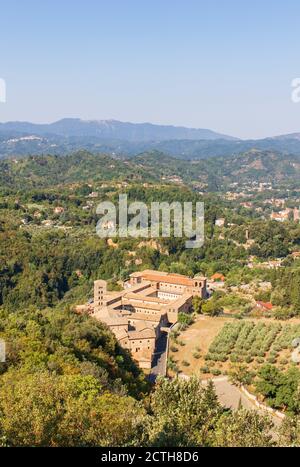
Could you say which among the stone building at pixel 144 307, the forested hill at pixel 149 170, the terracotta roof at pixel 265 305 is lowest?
the terracotta roof at pixel 265 305

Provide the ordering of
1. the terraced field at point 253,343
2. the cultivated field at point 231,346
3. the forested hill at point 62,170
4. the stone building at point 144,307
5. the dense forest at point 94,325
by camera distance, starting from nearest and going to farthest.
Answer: the dense forest at point 94,325 < the cultivated field at point 231,346 < the terraced field at point 253,343 < the stone building at point 144,307 < the forested hill at point 62,170

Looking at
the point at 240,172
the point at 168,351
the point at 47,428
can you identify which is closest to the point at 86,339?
the point at 168,351

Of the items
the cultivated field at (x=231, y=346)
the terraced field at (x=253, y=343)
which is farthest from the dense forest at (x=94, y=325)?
the terraced field at (x=253, y=343)

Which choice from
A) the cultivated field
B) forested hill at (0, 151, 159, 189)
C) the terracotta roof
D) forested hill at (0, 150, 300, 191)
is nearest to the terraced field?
the cultivated field

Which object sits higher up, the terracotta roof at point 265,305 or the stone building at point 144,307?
the stone building at point 144,307

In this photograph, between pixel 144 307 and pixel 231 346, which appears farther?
pixel 144 307

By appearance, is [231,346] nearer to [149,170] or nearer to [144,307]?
[144,307]

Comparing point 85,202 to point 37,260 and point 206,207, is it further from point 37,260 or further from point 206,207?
point 37,260

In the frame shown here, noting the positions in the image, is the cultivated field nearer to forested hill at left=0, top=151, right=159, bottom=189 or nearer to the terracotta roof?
the terracotta roof

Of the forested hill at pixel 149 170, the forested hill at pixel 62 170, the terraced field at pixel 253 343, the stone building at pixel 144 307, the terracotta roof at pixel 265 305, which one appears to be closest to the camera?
the terraced field at pixel 253 343

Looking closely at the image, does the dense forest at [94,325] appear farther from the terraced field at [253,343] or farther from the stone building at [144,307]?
the terraced field at [253,343]

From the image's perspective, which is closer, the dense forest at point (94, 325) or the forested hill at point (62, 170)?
the dense forest at point (94, 325)

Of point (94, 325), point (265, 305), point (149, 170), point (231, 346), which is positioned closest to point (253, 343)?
point (231, 346)
